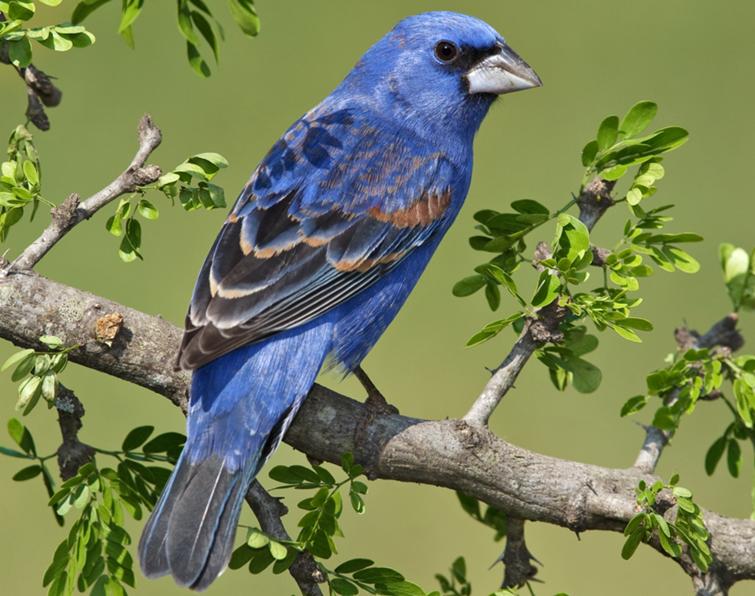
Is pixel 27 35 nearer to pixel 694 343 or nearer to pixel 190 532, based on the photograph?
pixel 190 532

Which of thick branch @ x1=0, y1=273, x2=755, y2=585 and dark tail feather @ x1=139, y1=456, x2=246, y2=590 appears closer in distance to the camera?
thick branch @ x1=0, y1=273, x2=755, y2=585

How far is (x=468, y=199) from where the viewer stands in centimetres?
737

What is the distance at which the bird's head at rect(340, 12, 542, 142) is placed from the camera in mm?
4363

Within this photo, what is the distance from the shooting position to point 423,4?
27.4 feet

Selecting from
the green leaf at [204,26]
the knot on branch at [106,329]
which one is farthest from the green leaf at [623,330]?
the green leaf at [204,26]

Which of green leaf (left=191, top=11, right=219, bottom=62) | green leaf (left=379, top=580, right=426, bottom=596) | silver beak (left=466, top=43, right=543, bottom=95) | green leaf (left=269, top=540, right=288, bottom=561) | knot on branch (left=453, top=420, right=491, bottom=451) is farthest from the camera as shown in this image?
silver beak (left=466, top=43, right=543, bottom=95)

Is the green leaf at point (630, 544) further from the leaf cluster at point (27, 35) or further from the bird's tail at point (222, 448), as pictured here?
the leaf cluster at point (27, 35)

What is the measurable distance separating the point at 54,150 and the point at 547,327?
494 centimetres

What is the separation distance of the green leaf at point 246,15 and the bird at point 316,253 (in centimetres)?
124

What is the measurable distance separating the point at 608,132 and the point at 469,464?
3.16ft

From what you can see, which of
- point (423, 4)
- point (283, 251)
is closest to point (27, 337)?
point (283, 251)

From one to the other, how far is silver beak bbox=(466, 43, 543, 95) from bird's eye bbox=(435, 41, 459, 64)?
81mm

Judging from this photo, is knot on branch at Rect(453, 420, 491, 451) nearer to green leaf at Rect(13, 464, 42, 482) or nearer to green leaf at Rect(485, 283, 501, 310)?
green leaf at Rect(485, 283, 501, 310)

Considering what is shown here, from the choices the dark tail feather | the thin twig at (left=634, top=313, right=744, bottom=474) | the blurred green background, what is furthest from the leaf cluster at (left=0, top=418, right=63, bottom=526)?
the blurred green background
